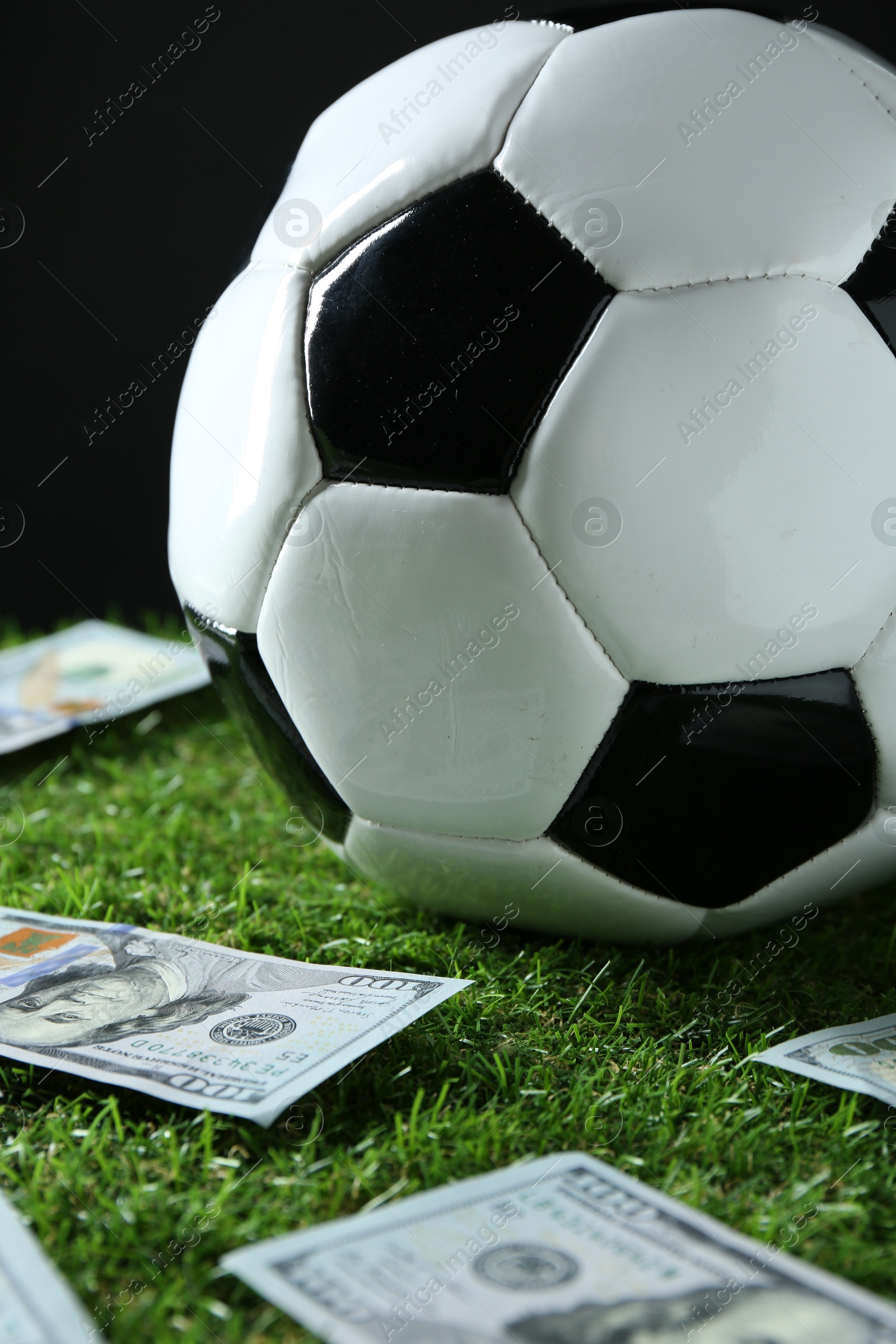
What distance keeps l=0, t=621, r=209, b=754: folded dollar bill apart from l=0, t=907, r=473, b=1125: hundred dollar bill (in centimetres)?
80

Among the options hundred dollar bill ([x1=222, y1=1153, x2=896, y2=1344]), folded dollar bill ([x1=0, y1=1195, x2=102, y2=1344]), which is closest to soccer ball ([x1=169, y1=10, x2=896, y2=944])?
hundred dollar bill ([x1=222, y1=1153, x2=896, y2=1344])

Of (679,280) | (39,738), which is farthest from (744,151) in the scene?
(39,738)

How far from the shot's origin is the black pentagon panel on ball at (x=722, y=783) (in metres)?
1.21

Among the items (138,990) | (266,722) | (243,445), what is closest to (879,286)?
(243,445)

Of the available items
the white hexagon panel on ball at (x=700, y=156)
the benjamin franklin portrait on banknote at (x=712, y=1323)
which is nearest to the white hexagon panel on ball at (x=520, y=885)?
the benjamin franklin portrait on banknote at (x=712, y=1323)

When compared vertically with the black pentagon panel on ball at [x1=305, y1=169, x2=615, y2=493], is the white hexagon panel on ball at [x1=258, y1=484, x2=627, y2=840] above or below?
below

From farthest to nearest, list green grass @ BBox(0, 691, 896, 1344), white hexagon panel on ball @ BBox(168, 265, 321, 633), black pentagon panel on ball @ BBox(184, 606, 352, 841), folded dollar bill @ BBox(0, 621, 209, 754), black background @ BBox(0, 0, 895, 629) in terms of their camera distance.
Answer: black background @ BBox(0, 0, 895, 629) < folded dollar bill @ BBox(0, 621, 209, 754) < black pentagon panel on ball @ BBox(184, 606, 352, 841) < white hexagon panel on ball @ BBox(168, 265, 321, 633) < green grass @ BBox(0, 691, 896, 1344)

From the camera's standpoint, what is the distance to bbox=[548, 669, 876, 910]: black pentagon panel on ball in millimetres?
1209

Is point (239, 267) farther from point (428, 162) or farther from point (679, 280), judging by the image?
point (679, 280)

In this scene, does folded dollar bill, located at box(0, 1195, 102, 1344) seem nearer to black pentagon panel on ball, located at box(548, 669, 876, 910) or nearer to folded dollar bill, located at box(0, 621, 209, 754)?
black pentagon panel on ball, located at box(548, 669, 876, 910)

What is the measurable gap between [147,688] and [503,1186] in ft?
5.07

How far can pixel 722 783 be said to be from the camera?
1.24 meters

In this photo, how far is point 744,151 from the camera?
3.89 ft

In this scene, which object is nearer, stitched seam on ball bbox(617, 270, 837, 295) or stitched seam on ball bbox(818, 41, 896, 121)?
stitched seam on ball bbox(617, 270, 837, 295)
